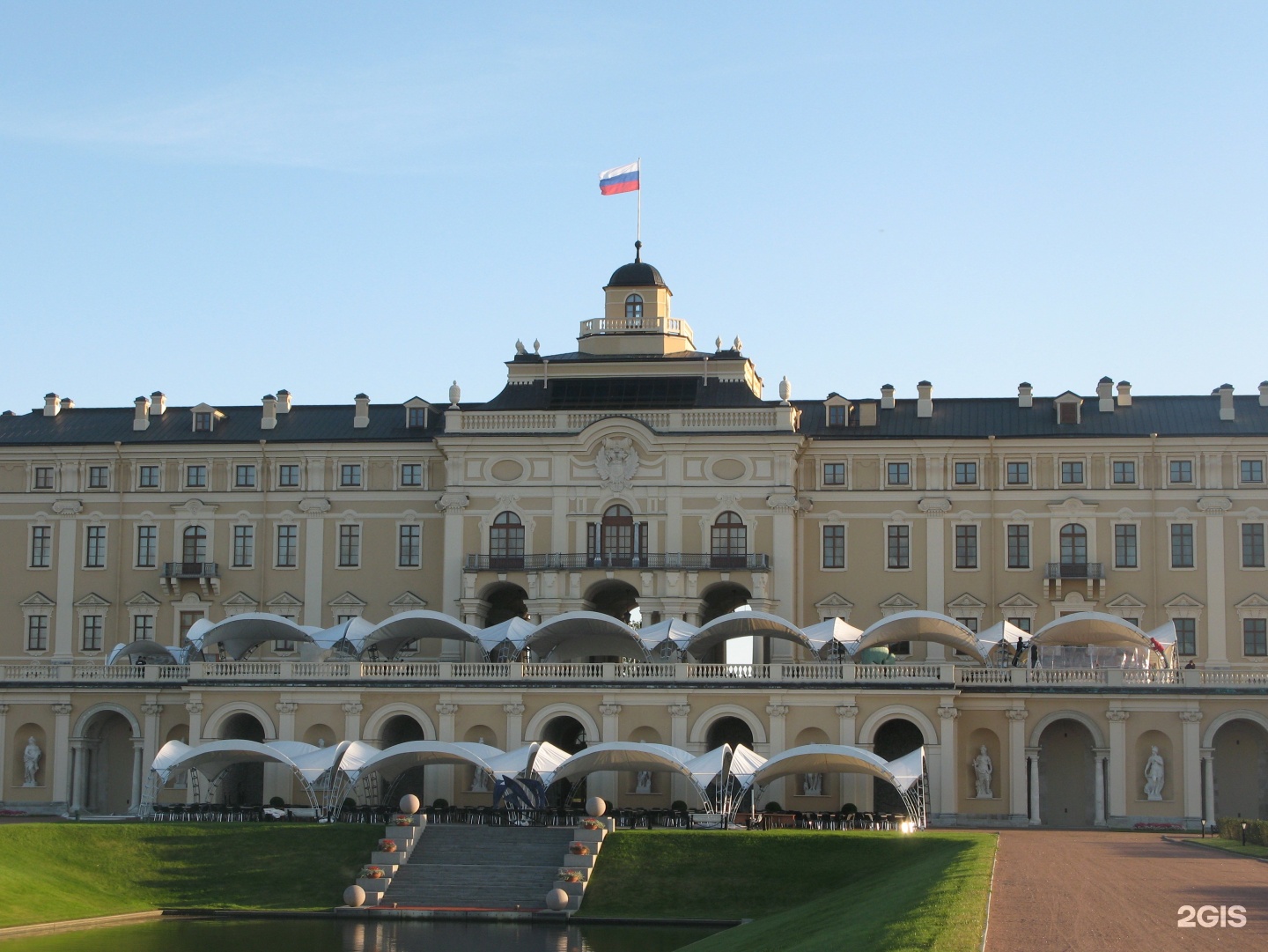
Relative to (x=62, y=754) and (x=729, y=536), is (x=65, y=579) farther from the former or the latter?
(x=729, y=536)

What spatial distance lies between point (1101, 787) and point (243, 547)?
38.4m

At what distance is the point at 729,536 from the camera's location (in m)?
80.8

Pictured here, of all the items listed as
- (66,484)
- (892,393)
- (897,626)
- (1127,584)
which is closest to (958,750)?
(897,626)

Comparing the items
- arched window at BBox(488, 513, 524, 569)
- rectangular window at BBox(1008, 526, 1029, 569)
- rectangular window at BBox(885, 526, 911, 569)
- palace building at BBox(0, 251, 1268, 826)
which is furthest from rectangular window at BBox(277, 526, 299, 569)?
rectangular window at BBox(1008, 526, 1029, 569)

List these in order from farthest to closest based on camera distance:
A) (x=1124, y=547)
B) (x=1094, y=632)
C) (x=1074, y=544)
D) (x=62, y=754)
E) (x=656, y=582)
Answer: (x=1074, y=544) → (x=1124, y=547) → (x=656, y=582) → (x=62, y=754) → (x=1094, y=632)

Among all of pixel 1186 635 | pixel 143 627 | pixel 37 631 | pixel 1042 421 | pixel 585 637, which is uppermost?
pixel 1042 421

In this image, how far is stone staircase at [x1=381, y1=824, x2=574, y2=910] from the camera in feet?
183

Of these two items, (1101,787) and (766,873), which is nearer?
(766,873)

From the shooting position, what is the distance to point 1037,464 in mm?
82438

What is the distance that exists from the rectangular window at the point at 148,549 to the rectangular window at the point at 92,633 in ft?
9.72

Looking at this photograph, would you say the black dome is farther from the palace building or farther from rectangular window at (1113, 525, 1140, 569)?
rectangular window at (1113, 525, 1140, 569)

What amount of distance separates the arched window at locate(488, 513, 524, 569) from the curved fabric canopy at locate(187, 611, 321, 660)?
8.32 metres

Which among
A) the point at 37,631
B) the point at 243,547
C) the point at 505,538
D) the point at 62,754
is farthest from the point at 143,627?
the point at 505,538

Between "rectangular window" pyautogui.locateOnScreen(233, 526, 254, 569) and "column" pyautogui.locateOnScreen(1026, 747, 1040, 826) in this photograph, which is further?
"rectangular window" pyautogui.locateOnScreen(233, 526, 254, 569)
